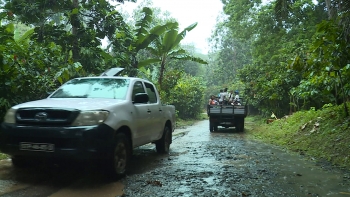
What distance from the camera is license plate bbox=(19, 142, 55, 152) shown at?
4605 millimetres

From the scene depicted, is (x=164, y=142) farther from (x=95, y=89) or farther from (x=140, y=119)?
(x=95, y=89)

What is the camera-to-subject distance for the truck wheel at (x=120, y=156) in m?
4.95

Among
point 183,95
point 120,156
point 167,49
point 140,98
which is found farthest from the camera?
point 183,95

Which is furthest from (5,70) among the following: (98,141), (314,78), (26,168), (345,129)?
(314,78)

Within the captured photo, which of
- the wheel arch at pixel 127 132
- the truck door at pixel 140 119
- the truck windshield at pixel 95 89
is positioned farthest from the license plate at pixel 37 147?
the truck door at pixel 140 119

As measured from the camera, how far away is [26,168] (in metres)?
5.69

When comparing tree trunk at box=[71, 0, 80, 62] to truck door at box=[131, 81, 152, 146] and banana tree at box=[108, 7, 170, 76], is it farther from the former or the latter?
truck door at box=[131, 81, 152, 146]

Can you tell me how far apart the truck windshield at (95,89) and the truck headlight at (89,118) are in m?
1.06

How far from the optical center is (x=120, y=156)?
17.4 ft

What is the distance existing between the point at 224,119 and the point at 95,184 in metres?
10.6

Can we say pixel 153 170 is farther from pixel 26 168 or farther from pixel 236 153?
pixel 236 153

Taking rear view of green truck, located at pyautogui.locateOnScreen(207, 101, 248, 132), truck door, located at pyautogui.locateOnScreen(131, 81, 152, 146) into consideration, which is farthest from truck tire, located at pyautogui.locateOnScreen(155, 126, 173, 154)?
rear view of green truck, located at pyautogui.locateOnScreen(207, 101, 248, 132)

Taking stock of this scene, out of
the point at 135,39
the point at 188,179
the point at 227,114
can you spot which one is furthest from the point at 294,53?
the point at 188,179

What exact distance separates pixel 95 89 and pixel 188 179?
7.68 feet
